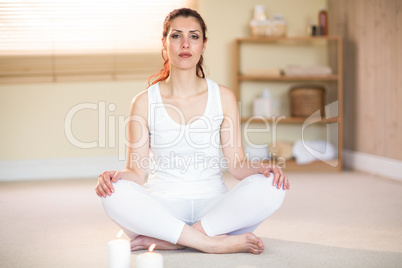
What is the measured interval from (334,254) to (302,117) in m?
2.28

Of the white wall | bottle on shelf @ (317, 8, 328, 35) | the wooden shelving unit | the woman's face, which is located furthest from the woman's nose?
bottle on shelf @ (317, 8, 328, 35)

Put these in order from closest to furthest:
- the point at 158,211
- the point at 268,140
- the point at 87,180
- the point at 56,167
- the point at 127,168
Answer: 1. the point at 158,211
2. the point at 127,168
3. the point at 87,180
4. the point at 56,167
5. the point at 268,140

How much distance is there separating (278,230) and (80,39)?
246 cm

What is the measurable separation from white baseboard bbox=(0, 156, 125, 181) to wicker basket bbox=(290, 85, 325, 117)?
147cm

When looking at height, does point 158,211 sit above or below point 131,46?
below

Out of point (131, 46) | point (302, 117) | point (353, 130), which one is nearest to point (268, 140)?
point (302, 117)

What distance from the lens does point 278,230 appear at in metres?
1.93

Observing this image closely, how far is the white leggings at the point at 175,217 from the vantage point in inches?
59.3

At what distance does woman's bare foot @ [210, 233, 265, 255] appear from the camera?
60.3 inches

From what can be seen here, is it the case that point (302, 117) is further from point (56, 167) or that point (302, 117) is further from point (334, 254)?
point (334, 254)

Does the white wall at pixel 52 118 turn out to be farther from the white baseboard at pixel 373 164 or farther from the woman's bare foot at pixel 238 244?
the woman's bare foot at pixel 238 244

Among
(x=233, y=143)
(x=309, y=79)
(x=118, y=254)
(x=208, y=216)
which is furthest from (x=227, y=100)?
(x=309, y=79)

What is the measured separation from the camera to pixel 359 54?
3.67 metres

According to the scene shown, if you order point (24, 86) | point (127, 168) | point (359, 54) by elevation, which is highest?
point (359, 54)
